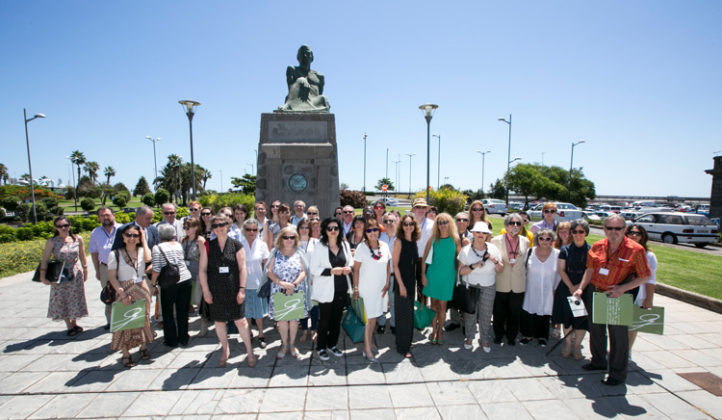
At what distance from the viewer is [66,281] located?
4.72 meters

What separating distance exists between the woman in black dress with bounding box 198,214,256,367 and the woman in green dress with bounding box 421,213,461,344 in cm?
230

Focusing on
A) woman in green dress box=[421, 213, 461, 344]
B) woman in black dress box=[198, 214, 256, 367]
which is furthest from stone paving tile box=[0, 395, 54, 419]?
woman in green dress box=[421, 213, 461, 344]

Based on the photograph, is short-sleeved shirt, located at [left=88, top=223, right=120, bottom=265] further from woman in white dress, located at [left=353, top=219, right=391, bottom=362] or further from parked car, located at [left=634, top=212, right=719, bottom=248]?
parked car, located at [left=634, top=212, right=719, bottom=248]

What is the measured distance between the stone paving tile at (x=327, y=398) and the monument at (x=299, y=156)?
813 centimetres

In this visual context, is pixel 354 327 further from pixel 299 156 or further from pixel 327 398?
pixel 299 156

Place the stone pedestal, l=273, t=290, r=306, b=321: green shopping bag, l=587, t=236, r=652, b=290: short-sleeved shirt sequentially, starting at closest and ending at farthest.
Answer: l=587, t=236, r=652, b=290: short-sleeved shirt < l=273, t=290, r=306, b=321: green shopping bag < the stone pedestal

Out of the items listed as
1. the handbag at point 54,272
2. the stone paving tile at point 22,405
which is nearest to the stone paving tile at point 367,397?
the stone paving tile at point 22,405

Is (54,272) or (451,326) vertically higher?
(54,272)

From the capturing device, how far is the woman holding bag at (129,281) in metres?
3.88

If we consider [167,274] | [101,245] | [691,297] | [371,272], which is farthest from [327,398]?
[691,297]

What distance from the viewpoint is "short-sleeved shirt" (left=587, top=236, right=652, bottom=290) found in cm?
354

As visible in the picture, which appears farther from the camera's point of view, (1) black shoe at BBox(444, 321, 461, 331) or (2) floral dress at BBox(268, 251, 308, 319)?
(1) black shoe at BBox(444, 321, 461, 331)

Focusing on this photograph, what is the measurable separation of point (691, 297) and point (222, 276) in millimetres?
8281

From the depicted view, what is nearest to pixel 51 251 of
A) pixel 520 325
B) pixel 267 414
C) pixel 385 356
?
pixel 267 414
